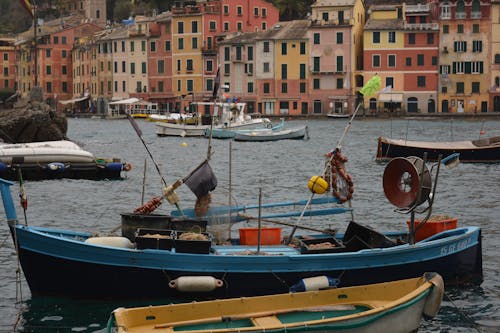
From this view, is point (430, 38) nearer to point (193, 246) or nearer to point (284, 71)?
point (284, 71)

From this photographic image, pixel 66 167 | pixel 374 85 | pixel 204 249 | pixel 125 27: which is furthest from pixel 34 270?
pixel 125 27

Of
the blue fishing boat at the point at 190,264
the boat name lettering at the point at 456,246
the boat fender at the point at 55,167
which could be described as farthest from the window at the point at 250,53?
the blue fishing boat at the point at 190,264

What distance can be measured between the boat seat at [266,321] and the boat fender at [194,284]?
6.40ft

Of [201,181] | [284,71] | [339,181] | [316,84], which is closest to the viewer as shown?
[201,181]

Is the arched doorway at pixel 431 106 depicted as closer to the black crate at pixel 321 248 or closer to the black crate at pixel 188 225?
the black crate at pixel 321 248

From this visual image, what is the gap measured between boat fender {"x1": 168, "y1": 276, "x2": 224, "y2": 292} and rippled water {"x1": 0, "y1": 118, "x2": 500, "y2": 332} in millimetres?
726

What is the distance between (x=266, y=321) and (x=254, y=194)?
17900 millimetres

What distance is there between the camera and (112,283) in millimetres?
13719

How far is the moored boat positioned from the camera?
11.0 m

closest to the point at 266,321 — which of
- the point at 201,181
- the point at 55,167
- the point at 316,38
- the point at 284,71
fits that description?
the point at 201,181

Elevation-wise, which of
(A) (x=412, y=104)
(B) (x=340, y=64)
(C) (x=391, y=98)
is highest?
(B) (x=340, y=64)

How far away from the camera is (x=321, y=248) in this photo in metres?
14.3

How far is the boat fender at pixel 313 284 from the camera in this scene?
13.0 m

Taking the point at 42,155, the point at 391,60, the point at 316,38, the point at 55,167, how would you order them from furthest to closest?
1. the point at 316,38
2. the point at 391,60
3. the point at 42,155
4. the point at 55,167
